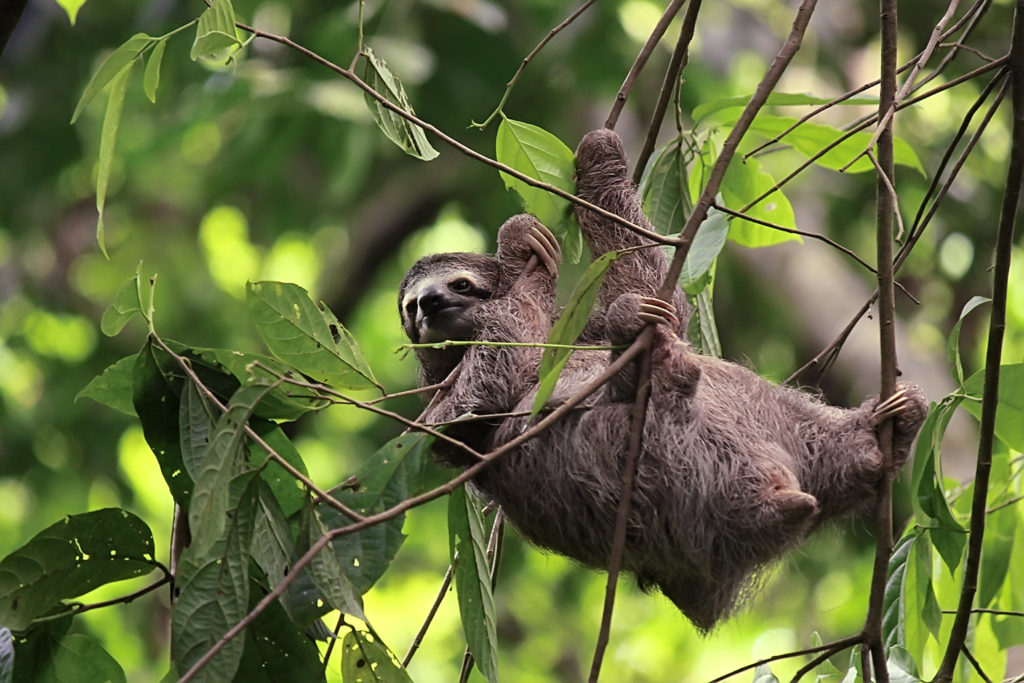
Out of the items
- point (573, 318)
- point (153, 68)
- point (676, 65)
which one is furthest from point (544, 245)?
point (153, 68)

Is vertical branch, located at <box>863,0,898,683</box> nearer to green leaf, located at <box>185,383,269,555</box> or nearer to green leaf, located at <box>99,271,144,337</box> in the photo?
green leaf, located at <box>185,383,269,555</box>

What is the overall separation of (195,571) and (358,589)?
0.35 meters

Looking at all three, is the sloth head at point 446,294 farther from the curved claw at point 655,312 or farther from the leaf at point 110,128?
the leaf at point 110,128

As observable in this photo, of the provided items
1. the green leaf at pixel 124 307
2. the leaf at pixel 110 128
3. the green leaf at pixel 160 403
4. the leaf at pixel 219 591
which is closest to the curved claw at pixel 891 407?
the leaf at pixel 219 591

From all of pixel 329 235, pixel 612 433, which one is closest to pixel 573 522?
pixel 612 433

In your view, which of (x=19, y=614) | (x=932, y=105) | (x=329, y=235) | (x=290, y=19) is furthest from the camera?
(x=329, y=235)

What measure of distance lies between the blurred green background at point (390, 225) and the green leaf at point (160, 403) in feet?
9.74

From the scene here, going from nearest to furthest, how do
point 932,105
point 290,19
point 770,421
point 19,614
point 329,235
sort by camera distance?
point 19,614 < point 770,421 < point 290,19 < point 932,105 < point 329,235

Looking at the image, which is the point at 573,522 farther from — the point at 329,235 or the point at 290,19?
the point at 329,235

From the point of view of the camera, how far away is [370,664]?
2.58 metres

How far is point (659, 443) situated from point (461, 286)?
3.70 ft

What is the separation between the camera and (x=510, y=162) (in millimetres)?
3197

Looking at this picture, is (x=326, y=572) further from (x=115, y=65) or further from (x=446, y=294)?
(x=446, y=294)

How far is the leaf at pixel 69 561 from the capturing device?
2568 mm
